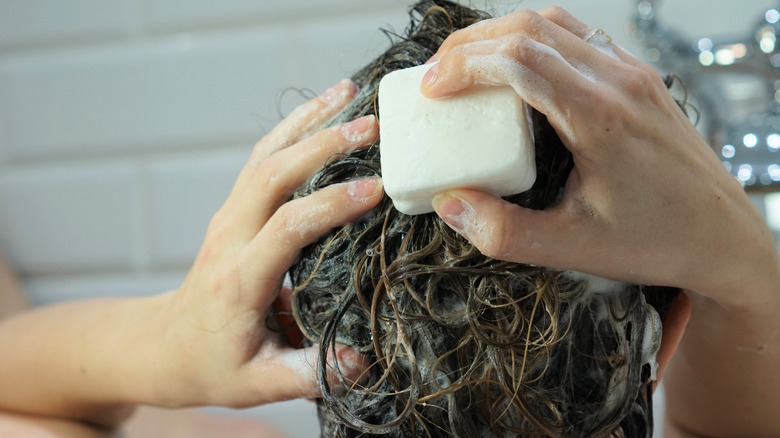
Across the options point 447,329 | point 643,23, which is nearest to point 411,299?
point 447,329

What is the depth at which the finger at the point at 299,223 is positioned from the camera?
0.44 m

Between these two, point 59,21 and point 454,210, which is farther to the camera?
point 59,21

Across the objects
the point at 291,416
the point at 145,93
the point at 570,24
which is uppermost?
the point at 570,24

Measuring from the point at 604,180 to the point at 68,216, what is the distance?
1.20m

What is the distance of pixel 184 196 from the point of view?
3.97ft

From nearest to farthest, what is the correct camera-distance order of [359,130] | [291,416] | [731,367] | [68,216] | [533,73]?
[533,73] < [359,130] < [731,367] < [291,416] < [68,216]

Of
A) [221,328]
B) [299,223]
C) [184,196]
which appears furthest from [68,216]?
[299,223]

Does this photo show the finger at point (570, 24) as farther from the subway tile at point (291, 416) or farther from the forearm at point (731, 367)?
the subway tile at point (291, 416)

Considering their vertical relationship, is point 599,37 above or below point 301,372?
above

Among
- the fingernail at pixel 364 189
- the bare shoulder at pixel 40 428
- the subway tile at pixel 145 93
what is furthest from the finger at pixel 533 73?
the subway tile at pixel 145 93

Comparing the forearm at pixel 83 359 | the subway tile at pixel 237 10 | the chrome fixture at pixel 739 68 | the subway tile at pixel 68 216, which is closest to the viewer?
the forearm at pixel 83 359

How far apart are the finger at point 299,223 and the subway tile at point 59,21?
878 millimetres

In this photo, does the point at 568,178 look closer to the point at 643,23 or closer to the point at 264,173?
the point at 264,173

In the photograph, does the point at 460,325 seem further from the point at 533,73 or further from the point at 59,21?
the point at 59,21
